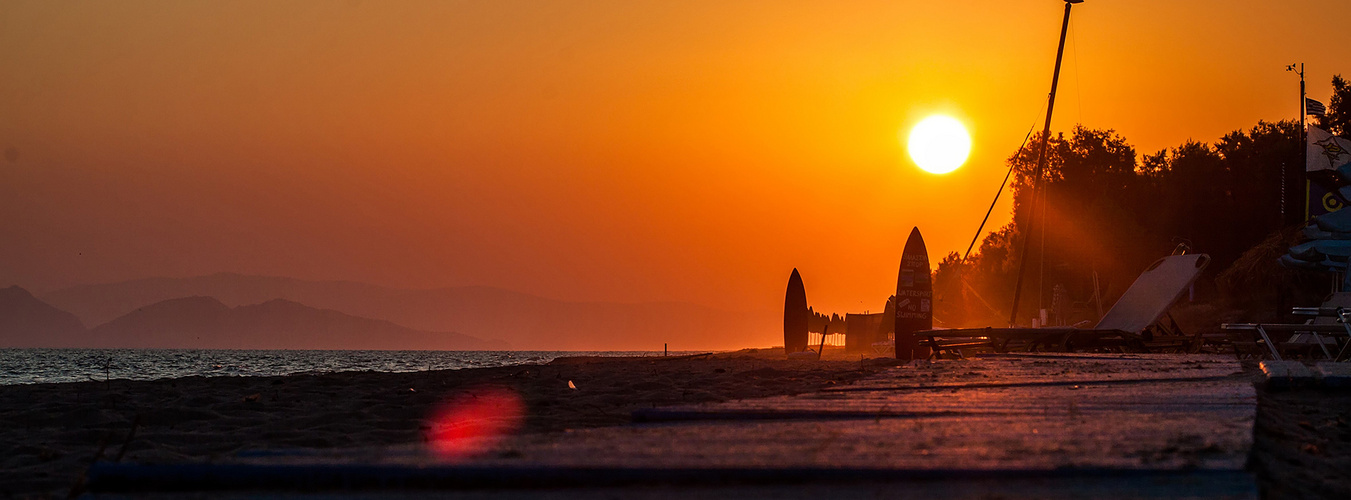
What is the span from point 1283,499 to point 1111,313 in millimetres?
19645

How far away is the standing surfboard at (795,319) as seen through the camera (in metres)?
29.5

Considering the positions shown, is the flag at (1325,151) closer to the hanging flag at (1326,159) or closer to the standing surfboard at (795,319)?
the hanging flag at (1326,159)

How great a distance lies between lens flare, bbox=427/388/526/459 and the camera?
3223 millimetres

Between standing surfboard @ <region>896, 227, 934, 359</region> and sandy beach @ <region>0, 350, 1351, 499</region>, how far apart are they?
7.39m

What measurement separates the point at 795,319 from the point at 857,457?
27203mm

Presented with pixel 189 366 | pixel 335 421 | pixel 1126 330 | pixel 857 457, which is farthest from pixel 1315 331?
pixel 189 366

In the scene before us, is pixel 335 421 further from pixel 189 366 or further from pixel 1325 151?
pixel 189 366

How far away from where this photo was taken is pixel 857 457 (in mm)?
2727

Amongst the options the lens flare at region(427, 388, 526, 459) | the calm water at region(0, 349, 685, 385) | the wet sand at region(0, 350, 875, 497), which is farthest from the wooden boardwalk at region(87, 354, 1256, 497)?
the calm water at region(0, 349, 685, 385)

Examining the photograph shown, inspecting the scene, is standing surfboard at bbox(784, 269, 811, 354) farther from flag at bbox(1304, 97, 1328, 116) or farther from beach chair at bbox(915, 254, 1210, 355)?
flag at bbox(1304, 97, 1328, 116)

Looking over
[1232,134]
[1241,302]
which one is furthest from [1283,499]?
[1232,134]

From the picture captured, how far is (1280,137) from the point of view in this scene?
44312mm

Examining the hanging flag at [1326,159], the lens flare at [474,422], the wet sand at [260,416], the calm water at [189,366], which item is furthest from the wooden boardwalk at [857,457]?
the hanging flag at [1326,159]

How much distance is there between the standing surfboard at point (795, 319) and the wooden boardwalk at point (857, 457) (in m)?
25.1
